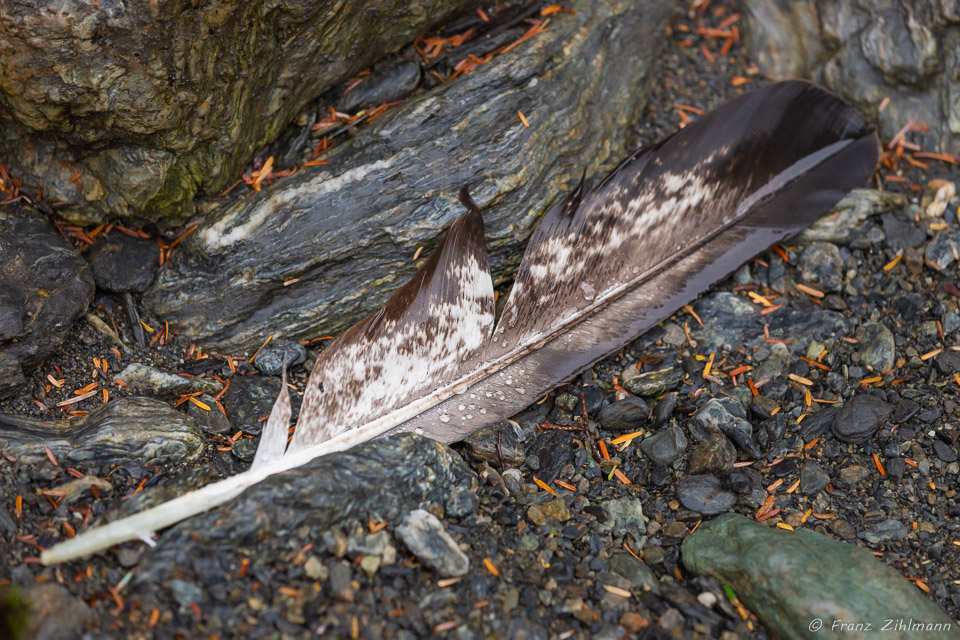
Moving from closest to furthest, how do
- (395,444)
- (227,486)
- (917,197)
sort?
(227,486) < (395,444) < (917,197)

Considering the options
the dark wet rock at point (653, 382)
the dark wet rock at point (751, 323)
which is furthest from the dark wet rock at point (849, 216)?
the dark wet rock at point (653, 382)

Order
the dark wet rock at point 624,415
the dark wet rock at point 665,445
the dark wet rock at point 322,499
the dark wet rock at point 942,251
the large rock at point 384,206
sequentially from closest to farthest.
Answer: the dark wet rock at point 322,499
the dark wet rock at point 665,445
the dark wet rock at point 624,415
the large rock at point 384,206
the dark wet rock at point 942,251

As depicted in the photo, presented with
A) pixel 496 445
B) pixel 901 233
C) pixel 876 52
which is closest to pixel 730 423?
pixel 496 445

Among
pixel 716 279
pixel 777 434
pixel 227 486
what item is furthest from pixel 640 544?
pixel 227 486

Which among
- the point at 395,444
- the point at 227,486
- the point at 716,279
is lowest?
the point at 716,279

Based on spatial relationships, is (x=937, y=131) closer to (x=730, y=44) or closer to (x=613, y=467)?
(x=730, y=44)

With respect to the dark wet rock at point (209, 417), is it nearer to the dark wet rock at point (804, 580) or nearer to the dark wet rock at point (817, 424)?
the dark wet rock at point (804, 580)

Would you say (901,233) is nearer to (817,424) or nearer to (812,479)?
(817,424)
